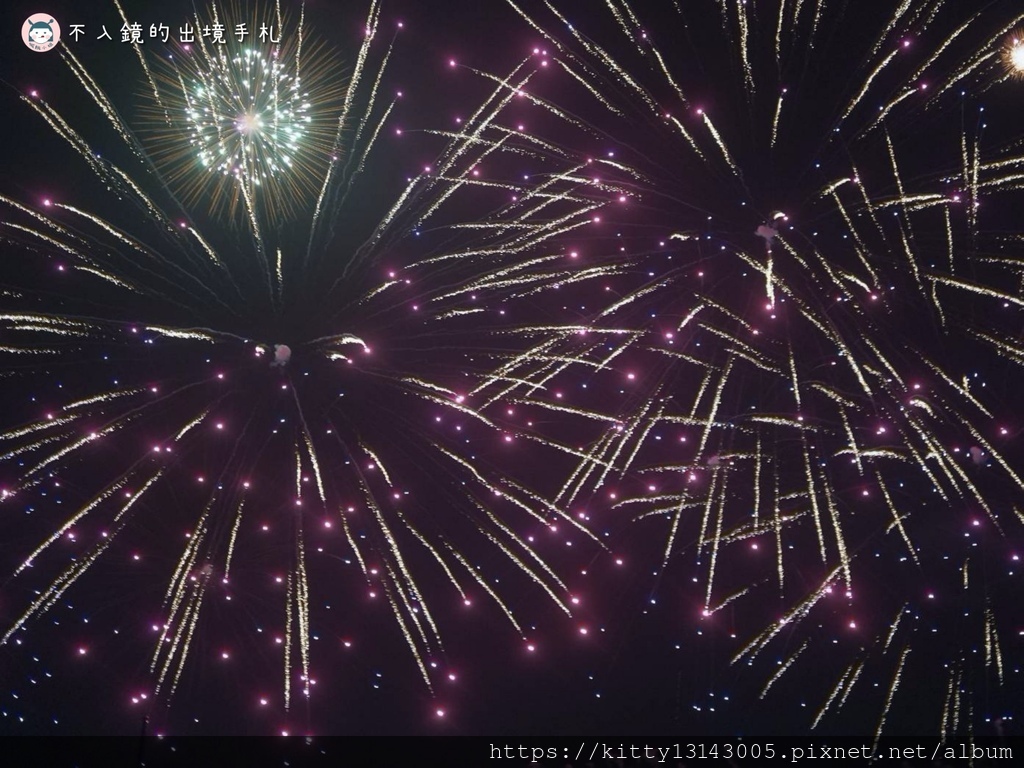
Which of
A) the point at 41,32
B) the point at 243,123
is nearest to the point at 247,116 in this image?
the point at 243,123

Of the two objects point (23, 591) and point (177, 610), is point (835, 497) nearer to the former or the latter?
point (177, 610)

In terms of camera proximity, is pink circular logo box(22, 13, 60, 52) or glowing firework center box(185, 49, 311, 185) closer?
glowing firework center box(185, 49, 311, 185)

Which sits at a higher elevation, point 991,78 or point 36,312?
point 991,78

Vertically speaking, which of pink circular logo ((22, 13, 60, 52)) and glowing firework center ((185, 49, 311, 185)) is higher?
pink circular logo ((22, 13, 60, 52))

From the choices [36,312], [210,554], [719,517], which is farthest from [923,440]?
[36,312]

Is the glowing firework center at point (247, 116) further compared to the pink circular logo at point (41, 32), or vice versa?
the pink circular logo at point (41, 32)

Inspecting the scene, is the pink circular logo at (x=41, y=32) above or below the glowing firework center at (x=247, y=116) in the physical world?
above

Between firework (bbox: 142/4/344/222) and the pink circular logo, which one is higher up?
the pink circular logo

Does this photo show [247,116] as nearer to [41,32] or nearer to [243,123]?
[243,123]
